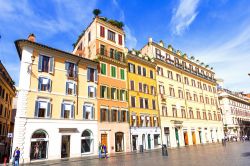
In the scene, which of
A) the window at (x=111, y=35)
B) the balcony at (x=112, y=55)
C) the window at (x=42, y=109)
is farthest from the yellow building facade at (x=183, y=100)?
the window at (x=42, y=109)

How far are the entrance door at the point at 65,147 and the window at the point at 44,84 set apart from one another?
21.0 ft

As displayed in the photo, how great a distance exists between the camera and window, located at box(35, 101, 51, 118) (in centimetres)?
2456

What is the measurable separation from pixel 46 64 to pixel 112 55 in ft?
38.7

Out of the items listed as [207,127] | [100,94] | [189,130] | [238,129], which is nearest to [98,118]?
[100,94]

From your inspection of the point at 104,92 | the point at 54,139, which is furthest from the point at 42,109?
the point at 104,92

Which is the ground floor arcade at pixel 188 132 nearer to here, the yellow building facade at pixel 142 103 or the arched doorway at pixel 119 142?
the yellow building facade at pixel 142 103

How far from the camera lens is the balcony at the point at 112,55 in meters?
33.3

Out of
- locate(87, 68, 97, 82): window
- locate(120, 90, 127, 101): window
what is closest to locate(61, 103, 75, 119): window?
locate(87, 68, 97, 82): window

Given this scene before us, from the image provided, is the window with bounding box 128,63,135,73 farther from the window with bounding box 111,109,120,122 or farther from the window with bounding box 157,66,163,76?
the window with bounding box 111,109,120,122

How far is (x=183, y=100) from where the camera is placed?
1889 inches

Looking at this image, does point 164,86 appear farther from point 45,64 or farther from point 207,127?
point 45,64

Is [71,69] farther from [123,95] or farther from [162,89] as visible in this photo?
[162,89]

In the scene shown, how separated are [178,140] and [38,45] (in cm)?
3228

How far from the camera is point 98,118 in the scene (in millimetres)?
30203
